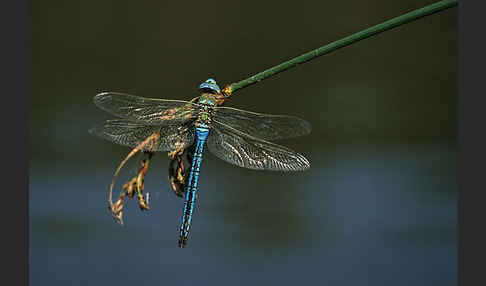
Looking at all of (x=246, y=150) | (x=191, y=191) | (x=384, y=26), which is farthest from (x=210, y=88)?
(x=384, y=26)

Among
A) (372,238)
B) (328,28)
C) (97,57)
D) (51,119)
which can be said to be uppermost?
(328,28)

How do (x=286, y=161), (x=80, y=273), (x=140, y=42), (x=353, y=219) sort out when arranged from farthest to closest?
(x=140, y=42), (x=353, y=219), (x=80, y=273), (x=286, y=161)

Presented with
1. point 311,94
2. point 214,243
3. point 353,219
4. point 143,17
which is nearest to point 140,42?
point 143,17

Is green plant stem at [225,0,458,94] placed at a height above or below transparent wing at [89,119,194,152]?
above

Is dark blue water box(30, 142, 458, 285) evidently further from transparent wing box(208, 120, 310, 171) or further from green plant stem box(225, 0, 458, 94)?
green plant stem box(225, 0, 458, 94)

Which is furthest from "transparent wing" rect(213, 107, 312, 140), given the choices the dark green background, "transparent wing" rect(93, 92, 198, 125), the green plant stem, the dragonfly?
the dark green background

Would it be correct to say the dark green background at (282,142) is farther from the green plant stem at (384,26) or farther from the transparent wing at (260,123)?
the green plant stem at (384,26)

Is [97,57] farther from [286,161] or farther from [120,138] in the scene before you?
[286,161]

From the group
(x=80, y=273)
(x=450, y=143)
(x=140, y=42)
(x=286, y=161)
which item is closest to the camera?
(x=286, y=161)
